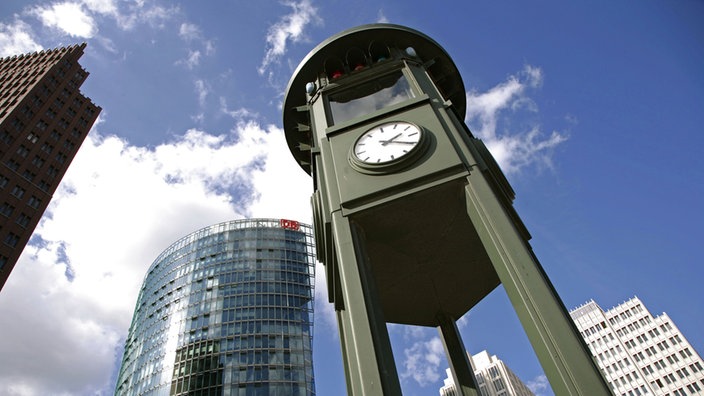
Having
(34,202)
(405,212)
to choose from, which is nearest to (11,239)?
(34,202)

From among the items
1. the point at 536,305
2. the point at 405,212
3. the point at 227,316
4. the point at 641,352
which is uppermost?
the point at 227,316

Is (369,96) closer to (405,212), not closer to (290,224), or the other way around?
(405,212)

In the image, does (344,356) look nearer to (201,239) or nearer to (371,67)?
(371,67)

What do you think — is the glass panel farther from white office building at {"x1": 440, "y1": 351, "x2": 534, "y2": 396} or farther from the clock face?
white office building at {"x1": 440, "y1": 351, "x2": 534, "y2": 396}

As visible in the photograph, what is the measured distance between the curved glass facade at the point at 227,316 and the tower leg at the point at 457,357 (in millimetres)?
50313

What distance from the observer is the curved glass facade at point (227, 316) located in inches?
2156

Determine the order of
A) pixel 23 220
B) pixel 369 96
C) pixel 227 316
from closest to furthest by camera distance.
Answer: pixel 369 96, pixel 23 220, pixel 227 316

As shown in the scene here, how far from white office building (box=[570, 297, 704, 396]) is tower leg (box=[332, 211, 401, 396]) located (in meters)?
102

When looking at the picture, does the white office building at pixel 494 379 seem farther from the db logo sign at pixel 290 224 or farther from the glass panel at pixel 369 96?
the glass panel at pixel 369 96

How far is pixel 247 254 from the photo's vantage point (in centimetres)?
6788

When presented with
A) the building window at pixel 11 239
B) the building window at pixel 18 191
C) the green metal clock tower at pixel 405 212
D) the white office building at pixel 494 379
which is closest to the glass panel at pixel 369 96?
the green metal clock tower at pixel 405 212

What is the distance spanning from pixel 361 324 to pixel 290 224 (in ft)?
227

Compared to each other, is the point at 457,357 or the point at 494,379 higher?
the point at 494,379

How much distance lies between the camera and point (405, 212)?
704 cm
